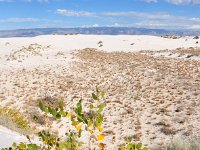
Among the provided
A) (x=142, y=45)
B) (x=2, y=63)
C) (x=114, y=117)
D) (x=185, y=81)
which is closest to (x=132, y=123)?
(x=114, y=117)

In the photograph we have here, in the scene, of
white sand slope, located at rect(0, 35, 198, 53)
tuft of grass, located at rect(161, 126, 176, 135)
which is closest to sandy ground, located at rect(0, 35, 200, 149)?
tuft of grass, located at rect(161, 126, 176, 135)

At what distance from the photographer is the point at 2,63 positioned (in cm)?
3688

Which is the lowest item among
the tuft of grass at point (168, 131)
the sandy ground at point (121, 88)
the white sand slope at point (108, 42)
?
the tuft of grass at point (168, 131)

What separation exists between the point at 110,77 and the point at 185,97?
7.94m

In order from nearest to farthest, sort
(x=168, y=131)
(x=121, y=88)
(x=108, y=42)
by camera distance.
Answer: (x=168, y=131) → (x=121, y=88) → (x=108, y=42)

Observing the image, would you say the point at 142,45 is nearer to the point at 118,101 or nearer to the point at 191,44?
the point at 191,44

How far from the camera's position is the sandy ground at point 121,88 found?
58.7 ft

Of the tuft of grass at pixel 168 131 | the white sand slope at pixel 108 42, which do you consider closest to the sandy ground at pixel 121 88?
the tuft of grass at pixel 168 131

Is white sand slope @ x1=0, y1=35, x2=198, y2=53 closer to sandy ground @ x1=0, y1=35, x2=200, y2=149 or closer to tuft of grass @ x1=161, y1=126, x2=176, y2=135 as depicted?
sandy ground @ x1=0, y1=35, x2=200, y2=149

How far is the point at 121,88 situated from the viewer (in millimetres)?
25531

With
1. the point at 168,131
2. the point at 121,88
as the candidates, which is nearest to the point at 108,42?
the point at 121,88

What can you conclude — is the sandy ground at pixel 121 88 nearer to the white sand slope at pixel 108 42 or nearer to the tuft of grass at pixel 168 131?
the tuft of grass at pixel 168 131

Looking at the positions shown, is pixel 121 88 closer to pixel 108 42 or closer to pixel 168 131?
pixel 168 131

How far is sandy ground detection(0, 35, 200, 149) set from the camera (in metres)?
17.9
